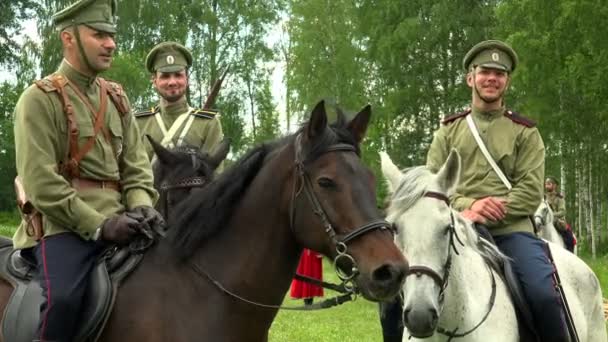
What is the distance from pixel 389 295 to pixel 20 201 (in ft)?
7.42

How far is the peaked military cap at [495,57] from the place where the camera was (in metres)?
7.16

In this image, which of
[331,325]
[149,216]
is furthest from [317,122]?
[331,325]

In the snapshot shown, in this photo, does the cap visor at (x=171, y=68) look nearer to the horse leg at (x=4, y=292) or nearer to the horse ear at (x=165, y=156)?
the horse ear at (x=165, y=156)

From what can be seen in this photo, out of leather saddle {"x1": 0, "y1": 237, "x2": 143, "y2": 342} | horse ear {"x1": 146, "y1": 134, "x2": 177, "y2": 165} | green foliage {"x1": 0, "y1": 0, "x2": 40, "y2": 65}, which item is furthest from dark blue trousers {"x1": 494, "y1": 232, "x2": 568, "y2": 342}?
green foliage {"x1": 0, "y1": 0, "x2": 40, "y2": 65}

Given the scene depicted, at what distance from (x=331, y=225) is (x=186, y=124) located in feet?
14.4

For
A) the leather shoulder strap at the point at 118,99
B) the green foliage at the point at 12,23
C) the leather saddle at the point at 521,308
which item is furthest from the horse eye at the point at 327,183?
the green foliage at the point at 12,23

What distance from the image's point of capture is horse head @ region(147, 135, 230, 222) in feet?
23.5

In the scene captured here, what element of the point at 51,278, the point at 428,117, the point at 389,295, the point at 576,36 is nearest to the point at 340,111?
the point at 389,295

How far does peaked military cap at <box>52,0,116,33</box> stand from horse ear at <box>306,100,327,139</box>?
56.9 inches

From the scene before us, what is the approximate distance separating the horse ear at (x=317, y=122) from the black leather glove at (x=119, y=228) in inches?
43.3

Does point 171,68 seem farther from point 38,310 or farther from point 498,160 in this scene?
point 38,310

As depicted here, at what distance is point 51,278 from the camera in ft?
14.5

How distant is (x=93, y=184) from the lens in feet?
15.9

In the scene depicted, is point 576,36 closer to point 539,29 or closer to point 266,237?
point 539,29
